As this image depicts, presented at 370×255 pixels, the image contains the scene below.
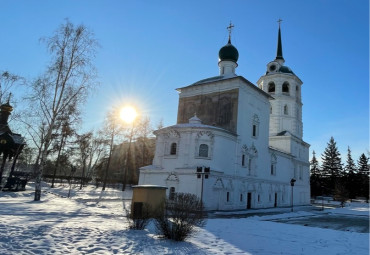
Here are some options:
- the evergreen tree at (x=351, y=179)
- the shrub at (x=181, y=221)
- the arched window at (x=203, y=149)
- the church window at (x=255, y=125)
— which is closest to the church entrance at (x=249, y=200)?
the church window at (x=255, y=125)

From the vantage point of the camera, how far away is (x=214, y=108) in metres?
28.6

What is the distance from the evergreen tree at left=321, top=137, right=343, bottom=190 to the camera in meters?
65.0

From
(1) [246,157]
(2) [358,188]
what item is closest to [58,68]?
(1) [246,157]

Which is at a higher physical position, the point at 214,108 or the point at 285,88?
the point at 285,88

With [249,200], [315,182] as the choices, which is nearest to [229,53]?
[249,200]

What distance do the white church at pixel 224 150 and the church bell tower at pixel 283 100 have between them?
293 centimetres

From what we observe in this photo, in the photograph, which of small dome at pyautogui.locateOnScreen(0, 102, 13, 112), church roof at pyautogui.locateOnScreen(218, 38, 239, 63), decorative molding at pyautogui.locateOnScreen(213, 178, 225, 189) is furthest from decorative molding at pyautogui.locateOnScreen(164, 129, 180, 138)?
small dome at pyautogui.locateOnScreen(0, 102, 13, 112)

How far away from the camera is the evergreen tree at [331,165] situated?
65.0m

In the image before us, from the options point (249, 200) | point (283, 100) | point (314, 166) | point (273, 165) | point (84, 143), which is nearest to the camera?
point (249, 200)

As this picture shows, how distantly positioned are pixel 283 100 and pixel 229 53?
14.4 m

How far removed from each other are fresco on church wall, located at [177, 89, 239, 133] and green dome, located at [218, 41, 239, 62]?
5.57 meters

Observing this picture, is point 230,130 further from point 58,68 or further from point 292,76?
point 292,76

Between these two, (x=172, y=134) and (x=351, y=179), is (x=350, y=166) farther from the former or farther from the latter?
(x=172, y=134)

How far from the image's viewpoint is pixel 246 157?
91.7ft
